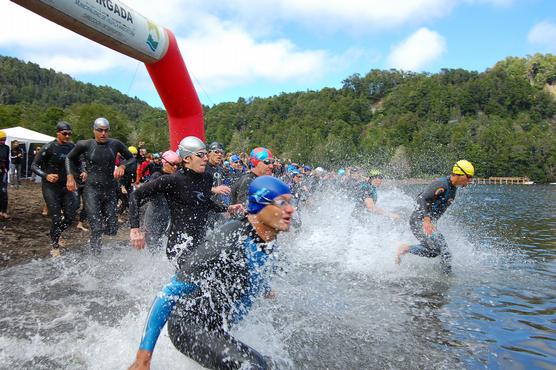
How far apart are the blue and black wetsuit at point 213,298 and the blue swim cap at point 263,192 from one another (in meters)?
0.12

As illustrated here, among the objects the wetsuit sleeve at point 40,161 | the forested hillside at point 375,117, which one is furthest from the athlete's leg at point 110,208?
the forested hillside at point 375,117

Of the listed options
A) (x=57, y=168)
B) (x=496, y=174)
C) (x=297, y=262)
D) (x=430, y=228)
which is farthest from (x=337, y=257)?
(x=496, y=174)

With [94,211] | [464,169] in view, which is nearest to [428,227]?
[464,169]

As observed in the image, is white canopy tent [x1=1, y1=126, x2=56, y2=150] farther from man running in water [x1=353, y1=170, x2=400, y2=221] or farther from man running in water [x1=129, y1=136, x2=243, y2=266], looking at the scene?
man running in water [x1=129, y1=136, x2=243, y2=266]

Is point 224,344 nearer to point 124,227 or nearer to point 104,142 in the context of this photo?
point 104,142

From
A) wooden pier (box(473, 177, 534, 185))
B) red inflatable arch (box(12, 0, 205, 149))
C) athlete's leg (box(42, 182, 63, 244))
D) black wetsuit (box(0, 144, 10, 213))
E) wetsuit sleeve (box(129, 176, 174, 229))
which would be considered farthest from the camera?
wooden pier (box(473, 177, 534, 185))

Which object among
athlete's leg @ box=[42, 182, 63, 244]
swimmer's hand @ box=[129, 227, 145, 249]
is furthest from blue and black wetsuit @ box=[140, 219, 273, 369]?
athlete's leg @ box=[42, 182, 63, 244]

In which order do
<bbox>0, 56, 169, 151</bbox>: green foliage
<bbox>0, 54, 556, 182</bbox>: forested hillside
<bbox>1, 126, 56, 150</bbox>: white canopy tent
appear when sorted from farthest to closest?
<bbox>0, 54, 556, 182</bbox>: forested hillside, <bbox>0, 56, 169, 151</bbox>: green foliage, <bbox>1, 126, 56, 150</bbox>: white canopy tent

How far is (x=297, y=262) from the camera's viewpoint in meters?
7.56

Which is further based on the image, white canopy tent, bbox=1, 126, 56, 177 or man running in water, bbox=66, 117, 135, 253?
white canopy tent, bbox=1, 126, 56, 177

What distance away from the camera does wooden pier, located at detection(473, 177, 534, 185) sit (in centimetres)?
7993

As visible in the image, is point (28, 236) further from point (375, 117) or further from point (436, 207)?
point (375, 117)

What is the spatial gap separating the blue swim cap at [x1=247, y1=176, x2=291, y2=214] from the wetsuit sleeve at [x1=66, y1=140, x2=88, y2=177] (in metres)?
4.52

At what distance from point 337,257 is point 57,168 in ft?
16.7
